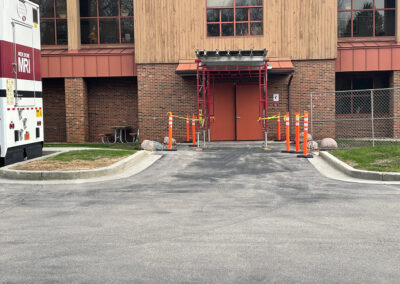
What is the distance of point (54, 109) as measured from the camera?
25562mm

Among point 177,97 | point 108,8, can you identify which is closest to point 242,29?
point 177,97

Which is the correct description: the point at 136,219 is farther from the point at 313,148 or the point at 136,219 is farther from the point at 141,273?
the point at 313,148

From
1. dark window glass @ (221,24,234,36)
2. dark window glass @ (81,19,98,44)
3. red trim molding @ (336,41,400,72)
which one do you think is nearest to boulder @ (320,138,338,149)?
red trim molding @ (336,41,400,72)

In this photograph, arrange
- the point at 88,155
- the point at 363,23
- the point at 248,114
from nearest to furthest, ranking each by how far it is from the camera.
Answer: the point at 88,155, the point at 248,114, the point at 363,23

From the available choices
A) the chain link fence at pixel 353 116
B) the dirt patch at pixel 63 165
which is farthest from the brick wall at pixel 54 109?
the dirt patch at pixel 63 165

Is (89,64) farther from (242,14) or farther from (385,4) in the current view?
(385,4)

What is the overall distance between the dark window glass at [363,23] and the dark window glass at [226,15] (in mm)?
6087

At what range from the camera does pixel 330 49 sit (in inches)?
889

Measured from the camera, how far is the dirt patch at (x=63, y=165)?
12.3 m

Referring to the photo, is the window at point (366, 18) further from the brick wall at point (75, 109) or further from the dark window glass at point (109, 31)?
the brick wall at point (75, 109)

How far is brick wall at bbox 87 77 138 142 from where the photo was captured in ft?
83.2

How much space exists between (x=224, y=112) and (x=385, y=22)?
8.68 metres

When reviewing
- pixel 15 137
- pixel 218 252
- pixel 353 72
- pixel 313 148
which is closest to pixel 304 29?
pixel 353 72

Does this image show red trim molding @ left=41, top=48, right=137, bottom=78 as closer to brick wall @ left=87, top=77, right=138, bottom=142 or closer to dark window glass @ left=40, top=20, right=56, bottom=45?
brick wall @ left=87, top=77, right=138, bottom=142
